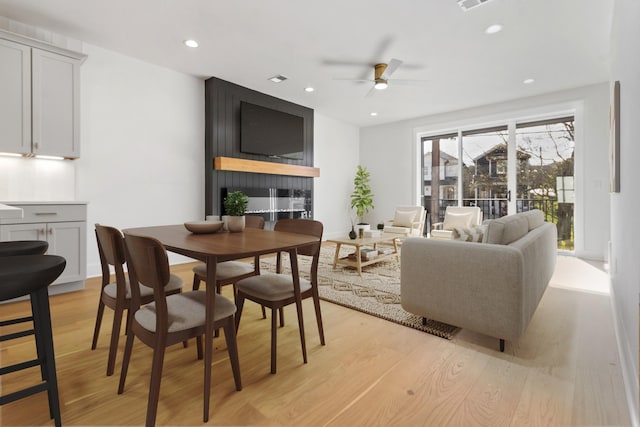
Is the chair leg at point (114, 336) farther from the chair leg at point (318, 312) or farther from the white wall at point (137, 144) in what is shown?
the white wall at point (137, 144)

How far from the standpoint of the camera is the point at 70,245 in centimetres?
300

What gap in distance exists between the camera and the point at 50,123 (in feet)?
10.0

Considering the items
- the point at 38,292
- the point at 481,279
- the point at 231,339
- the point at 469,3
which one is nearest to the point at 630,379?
the point at 481,279

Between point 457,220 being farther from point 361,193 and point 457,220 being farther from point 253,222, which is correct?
point 253,222

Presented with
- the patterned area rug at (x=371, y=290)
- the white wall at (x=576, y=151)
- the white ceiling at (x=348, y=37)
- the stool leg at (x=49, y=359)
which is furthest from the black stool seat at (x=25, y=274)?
the white wall at (x=576, y=151)

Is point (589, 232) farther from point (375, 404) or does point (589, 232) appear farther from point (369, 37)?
point (375, 404)

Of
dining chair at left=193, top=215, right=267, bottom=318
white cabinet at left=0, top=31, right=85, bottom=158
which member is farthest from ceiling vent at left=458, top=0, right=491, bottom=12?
white cabinet at left=0, top=31, right=85, bottom=158

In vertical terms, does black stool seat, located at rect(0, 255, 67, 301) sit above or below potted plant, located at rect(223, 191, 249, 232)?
below

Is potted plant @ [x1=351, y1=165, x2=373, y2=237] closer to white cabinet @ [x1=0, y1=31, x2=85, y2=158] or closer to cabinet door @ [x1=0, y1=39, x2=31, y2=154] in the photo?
white cabinet @ [x1=0, y1=31, x2=85, y2=158]

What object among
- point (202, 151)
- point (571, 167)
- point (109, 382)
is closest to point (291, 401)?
point (109, 382)

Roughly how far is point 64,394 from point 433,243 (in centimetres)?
215

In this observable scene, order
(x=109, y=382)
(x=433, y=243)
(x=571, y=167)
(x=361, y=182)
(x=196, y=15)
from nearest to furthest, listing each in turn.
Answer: (x=109, y=382), (x=433, y=243), (x=196, y=15), (x=571, y=167), (x=361, y=182)

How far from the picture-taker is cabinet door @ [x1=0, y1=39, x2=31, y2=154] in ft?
9.19

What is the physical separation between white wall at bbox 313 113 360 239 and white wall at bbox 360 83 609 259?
2.51ft
